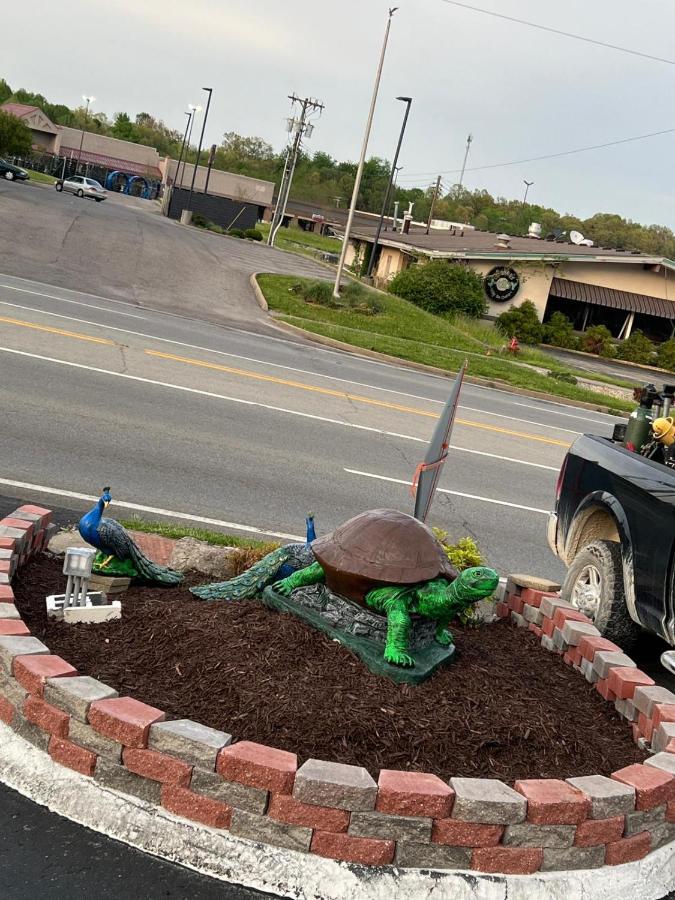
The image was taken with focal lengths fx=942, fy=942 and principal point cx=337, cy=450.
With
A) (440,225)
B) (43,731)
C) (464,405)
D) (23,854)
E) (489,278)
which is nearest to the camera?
(23,854)

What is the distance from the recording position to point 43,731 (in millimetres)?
3725

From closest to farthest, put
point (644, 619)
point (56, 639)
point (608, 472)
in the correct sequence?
point (56, 639) → point (644, 619) → point (608, 472)

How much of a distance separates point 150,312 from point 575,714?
18182 mm

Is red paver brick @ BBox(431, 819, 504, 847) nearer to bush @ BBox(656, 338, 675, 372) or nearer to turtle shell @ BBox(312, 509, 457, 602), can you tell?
turtle shell @ BBox(312, 509, 457, 602)

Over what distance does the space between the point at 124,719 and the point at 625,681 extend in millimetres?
2579

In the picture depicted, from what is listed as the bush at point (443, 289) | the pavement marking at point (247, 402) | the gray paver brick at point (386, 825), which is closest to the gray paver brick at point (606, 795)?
the gray paver brick at point (386, 825)

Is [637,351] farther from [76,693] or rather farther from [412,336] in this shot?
[76,693]

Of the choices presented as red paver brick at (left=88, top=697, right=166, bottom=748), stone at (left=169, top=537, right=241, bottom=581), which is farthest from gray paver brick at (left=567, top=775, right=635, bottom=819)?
stone at (left=169, top=537, right=241, bottom=581)

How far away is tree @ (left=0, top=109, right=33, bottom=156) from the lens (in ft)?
205

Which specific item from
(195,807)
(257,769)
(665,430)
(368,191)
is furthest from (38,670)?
(368,191)

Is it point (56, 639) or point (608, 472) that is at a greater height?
point (608, 472)

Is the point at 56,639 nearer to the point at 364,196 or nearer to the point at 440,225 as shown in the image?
the point at 440,225

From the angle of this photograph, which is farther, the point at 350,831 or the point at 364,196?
the point at 364,196

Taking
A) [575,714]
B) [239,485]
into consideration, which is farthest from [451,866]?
[239,485]
